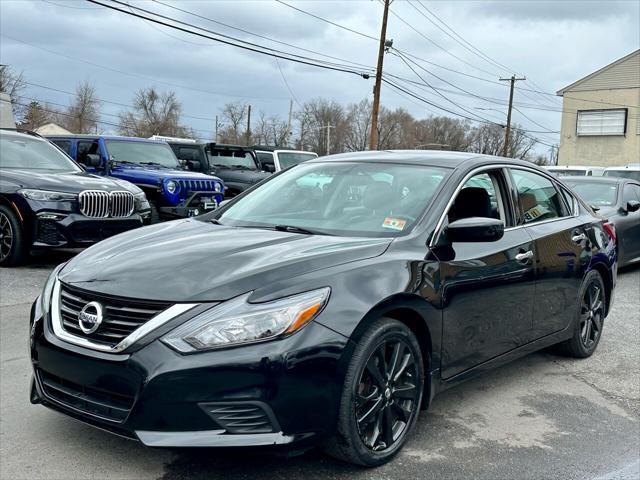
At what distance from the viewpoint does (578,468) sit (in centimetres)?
339

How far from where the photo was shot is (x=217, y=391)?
106 inches

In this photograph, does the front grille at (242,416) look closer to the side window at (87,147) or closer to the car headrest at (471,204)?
the car headrest at (471,204)

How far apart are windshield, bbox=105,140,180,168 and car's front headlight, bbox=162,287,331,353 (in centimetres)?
1006

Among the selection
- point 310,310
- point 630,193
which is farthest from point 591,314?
point 630,193

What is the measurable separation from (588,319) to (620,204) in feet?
16.1

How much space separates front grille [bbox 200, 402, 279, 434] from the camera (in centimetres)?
271

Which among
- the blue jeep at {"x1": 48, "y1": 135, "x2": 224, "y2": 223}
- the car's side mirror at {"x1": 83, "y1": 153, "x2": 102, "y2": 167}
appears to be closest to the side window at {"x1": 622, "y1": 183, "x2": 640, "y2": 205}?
the blue jeep at {"x1": 48, "y1": 135, "x2": 224, "y2": 223}

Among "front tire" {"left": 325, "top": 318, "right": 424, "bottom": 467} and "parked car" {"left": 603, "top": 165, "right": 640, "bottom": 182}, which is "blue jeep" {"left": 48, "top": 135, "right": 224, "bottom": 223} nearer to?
"front tire" {"left": 325, "top": 318, "right": 424, "bottom": 467}

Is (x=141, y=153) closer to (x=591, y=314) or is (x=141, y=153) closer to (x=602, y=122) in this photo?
(x=591, y=314)

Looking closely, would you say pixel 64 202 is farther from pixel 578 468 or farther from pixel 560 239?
pixel 578 468

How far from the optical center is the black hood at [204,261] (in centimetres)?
288

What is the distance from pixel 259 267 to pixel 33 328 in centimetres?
117

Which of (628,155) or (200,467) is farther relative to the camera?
(628,155)

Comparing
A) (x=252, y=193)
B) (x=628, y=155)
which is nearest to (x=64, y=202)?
(x=252, y=193)
